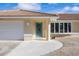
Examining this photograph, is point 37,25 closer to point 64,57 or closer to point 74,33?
point 74,33

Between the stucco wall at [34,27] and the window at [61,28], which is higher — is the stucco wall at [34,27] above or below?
above

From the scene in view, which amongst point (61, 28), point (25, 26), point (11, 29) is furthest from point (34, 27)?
point (61, 28)

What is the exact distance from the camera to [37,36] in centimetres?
2084

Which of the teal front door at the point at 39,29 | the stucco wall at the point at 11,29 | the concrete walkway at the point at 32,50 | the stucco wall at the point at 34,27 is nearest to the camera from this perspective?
the concrete walkway at the point at 32,50

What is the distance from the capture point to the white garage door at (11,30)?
20.4 metres

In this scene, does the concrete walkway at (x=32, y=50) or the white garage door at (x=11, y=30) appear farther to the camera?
the white garage door at (x=11, y=30)

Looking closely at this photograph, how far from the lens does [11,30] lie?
2072 cm

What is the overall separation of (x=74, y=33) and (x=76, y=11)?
6526 millimetres

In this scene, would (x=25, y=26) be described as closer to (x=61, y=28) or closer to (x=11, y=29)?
(x=11, y=29)

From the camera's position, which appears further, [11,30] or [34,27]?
[34,27]

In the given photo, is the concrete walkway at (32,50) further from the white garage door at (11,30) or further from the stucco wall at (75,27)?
the stucco wall at (75,27)

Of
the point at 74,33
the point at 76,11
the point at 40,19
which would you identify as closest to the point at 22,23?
the point at 40,19

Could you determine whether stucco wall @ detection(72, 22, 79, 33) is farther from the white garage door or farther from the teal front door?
the white garage door

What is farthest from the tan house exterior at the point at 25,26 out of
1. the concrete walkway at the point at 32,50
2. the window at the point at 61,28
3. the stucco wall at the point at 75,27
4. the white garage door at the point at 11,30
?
the stucco wall at the point at 75,27
